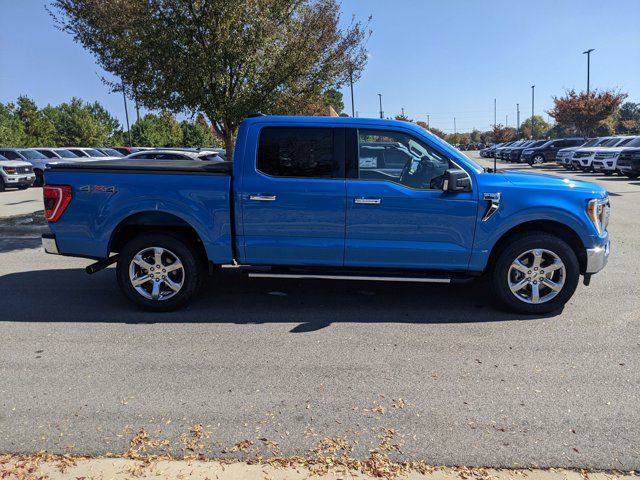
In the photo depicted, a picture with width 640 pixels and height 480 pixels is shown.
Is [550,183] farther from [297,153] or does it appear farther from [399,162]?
[297,153]

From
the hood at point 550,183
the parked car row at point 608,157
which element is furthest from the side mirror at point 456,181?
the parked car row at point 608,157

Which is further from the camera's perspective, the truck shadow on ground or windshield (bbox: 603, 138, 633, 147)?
windshield (bbox: 603, 138, 633, 147)

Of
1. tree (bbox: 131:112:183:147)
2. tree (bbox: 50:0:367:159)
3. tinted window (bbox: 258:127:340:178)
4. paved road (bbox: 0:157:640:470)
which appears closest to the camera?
paved road (bbox: 0:157:640:470)

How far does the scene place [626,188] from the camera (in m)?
17.8

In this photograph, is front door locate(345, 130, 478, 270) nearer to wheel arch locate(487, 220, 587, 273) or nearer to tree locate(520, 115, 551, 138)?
wheel arch locate(487, 220, 587, 273)

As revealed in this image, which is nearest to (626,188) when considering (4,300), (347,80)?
(347,80)

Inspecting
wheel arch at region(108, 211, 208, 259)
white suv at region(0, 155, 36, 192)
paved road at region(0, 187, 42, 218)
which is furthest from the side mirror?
white suv at region(0, 155, 36, 192)

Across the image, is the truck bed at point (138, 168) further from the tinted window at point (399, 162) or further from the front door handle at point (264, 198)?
the tinted window at point (399, 162)

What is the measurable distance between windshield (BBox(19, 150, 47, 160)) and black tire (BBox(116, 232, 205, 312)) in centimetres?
2068

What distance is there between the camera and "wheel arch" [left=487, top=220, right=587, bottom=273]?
17.3 feet

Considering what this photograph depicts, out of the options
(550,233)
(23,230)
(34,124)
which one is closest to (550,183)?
(550,233)

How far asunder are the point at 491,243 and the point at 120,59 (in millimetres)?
8594

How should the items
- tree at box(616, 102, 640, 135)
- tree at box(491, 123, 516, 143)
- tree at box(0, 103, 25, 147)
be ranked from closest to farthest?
tree at box(0, 103, 25, 147) < tree at box(616, 102, 640, 135) < tree at box(491, 123, 516, 143)

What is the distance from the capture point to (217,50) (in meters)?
9.64
